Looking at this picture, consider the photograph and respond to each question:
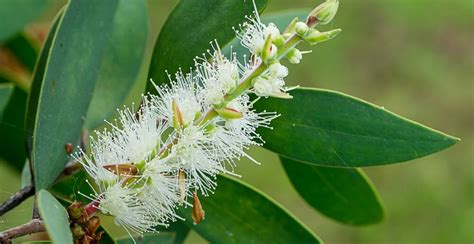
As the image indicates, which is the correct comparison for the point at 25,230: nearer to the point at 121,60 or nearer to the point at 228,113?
the point at 228,113

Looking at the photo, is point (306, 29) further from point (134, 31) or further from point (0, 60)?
point (0, 60)

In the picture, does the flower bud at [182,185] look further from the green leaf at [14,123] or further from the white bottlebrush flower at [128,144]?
the green leaf at [14,123]

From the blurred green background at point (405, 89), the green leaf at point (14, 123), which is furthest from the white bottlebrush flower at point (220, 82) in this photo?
the blurred green background at point (405, 89)

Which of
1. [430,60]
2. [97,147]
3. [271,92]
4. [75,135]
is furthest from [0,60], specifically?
[430,60]

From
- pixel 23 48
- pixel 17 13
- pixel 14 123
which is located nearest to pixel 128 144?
pixel 14 123

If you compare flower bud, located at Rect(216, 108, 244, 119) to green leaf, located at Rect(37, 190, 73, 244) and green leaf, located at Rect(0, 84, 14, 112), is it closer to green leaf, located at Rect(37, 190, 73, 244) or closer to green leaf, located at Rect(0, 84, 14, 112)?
green leaf, located at Rect(37, 190, 73, 244)
